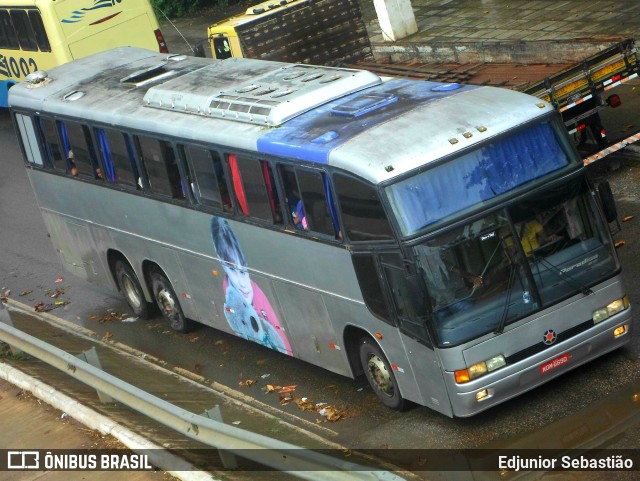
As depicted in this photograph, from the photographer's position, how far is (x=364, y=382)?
1320cm

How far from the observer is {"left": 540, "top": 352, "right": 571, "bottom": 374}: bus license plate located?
1088cm

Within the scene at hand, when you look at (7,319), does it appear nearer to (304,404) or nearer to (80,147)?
(80,147)

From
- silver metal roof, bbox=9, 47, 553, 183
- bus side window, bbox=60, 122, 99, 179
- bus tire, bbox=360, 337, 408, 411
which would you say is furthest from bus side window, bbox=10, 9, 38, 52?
bus tire, bbox=360, 337, 408, 411

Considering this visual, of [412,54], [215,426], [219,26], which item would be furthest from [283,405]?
[219,26]

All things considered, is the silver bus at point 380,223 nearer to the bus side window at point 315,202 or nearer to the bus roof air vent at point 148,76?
the bus side window at point 315,202

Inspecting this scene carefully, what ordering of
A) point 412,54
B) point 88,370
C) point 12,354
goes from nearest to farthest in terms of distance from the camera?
point 88,370 → point 12,354 → point 412,54

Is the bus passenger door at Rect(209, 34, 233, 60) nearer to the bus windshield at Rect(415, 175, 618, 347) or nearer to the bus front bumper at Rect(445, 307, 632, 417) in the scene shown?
the bus windshield at Rect(415, 175, 618, 347)

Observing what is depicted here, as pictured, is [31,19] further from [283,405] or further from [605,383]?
[605,383]

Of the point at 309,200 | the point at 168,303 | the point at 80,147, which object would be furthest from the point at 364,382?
the point at 80,147

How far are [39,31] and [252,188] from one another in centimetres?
1486

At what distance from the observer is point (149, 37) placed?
27.1 meters

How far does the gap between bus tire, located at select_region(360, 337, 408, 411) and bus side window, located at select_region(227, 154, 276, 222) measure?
173 centimetres

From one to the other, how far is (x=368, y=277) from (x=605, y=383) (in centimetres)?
244

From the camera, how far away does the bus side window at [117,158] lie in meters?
15.3
